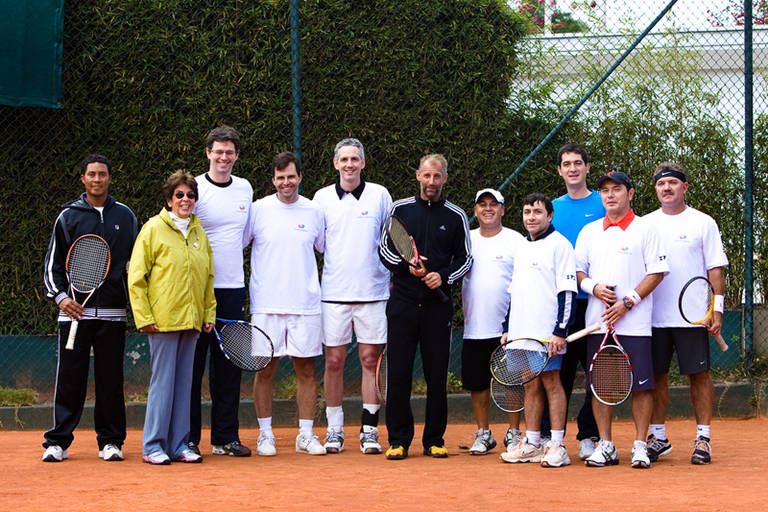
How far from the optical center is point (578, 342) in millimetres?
5980

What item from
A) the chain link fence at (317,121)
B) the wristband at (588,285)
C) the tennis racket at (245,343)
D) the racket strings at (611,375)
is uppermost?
the chain link fence at (317,121)

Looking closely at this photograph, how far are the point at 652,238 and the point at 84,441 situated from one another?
4200 mm

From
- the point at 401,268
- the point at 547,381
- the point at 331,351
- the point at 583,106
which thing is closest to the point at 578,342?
the point at 547,381

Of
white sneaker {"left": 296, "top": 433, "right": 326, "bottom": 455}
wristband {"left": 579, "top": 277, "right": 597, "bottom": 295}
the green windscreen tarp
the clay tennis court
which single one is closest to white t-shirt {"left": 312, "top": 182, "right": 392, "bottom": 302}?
white sneaker {"left": 296, "top": 433, "right": 326, "bottom": 455}

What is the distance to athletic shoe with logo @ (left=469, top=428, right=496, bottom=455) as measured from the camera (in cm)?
612

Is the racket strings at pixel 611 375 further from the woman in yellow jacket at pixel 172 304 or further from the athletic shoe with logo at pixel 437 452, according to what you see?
the woman in yellow jacket at pixel 172 304

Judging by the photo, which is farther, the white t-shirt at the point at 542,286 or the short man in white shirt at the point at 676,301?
the short man in white shirt at the point at 676,301

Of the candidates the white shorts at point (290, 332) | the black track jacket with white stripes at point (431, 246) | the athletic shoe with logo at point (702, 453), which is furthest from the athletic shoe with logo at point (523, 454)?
the white shorts at point (290, 332)

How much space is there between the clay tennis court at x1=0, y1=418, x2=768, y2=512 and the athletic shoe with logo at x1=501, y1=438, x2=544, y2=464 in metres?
0.08

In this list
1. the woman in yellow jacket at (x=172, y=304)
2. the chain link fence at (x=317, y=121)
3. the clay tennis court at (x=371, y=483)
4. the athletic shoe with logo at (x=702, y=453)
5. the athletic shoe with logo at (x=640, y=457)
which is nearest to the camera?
the clay tennis court at (x=371, y=483)

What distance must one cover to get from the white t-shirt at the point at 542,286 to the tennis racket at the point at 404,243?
484mm

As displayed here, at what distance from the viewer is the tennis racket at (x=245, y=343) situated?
590cm

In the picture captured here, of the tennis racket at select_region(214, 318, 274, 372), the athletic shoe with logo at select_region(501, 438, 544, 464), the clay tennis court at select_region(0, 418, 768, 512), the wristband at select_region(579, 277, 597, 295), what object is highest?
the wristband at select_region(579, 277, 597, 295)

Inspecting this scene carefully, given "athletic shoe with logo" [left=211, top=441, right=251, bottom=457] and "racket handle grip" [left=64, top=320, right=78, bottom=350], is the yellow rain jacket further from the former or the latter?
"athletic shoe with logo" [left=211, top=441, right=251, bottom=457]
